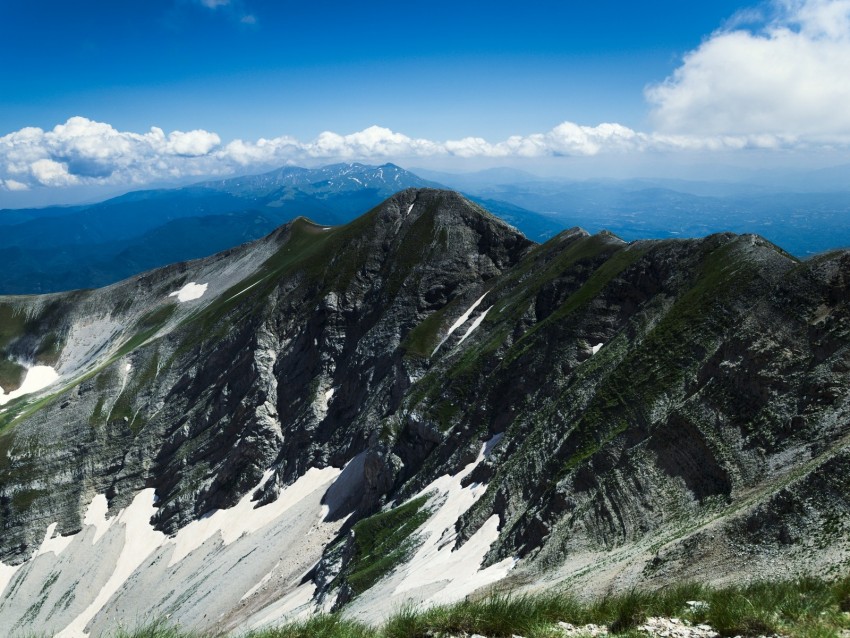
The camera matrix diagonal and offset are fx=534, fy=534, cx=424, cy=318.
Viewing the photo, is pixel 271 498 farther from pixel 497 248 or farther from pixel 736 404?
pixel 736 404

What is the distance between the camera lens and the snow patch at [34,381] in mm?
175000

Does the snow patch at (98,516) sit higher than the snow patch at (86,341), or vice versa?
the snow patch at (86,341)

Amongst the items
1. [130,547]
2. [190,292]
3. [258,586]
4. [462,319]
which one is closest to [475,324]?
[462,319]

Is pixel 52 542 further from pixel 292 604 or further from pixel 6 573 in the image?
pixel 292 604

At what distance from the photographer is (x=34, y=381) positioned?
181375mm

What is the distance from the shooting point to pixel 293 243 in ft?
545

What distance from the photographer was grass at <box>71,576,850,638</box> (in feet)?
34.1

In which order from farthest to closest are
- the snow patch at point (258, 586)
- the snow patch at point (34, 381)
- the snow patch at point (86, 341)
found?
the snow patch at point (86, 341), the snow patch at point (34, 381), the snow patch at point (258, 586)

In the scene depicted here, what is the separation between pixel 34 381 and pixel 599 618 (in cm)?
21814

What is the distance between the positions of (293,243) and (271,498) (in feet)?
284

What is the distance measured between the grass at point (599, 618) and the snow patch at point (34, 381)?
206606 millimetres

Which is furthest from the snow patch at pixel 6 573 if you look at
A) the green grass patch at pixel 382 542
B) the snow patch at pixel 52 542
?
the green grass patch at pixel 382 542

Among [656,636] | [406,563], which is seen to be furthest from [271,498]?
[656,636]

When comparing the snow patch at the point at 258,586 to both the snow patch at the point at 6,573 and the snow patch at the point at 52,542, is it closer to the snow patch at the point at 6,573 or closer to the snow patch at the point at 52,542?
the snow patch at the point at 52,542
